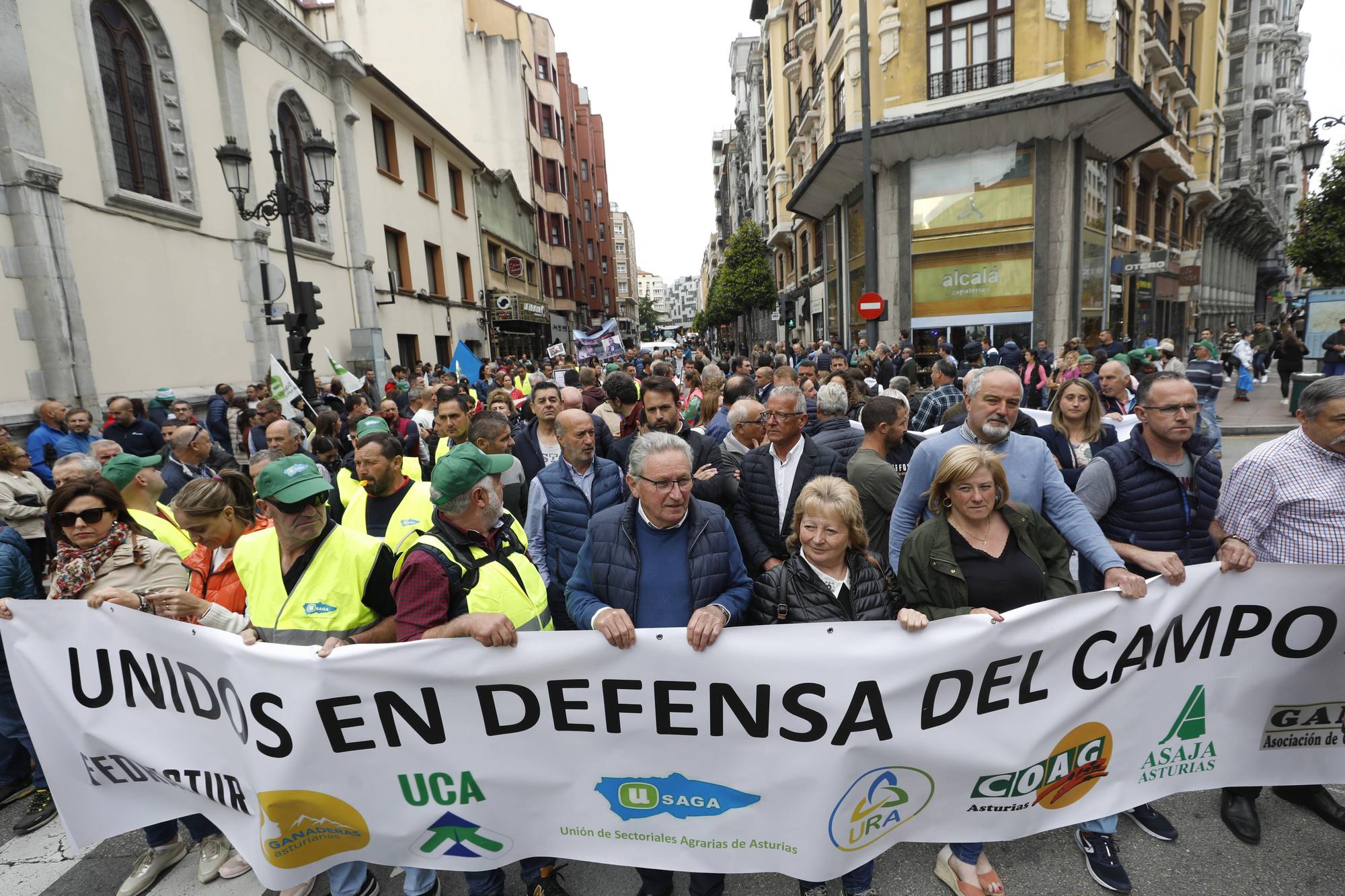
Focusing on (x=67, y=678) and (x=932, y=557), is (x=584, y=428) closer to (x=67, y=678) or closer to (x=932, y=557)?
(x=932, y=557)

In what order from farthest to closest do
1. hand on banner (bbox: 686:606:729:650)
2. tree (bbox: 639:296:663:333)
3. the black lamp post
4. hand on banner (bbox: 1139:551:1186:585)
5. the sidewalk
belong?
1. tree (bbox: 639:296:663:333)
2. the sidewalk
3. the black lamp post
4. hand on banner (bbox: 1139:551:1186:585)
5. hand on banner (bbox: 686:606:729:650)

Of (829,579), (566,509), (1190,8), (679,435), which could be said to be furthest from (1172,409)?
(1190,8)

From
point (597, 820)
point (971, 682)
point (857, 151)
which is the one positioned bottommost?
point (597, 820)

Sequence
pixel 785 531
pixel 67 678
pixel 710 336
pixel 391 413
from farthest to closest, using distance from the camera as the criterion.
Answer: pixel 710 336 → pixel 391 413 → pixel 785 531 → pixel 67 678

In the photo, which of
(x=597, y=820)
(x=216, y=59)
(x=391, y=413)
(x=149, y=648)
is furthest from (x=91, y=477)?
(x=216, y=59)

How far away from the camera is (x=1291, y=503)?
280 cm

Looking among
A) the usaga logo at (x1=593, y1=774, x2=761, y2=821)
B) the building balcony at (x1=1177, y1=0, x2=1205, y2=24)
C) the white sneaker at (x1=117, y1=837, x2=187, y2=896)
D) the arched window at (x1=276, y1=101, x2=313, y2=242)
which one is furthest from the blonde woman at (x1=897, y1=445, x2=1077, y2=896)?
the building balcony at (x1=1177, y1=0, x2=1205, y2=24)

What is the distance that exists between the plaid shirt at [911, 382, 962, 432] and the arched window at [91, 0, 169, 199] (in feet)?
39.4

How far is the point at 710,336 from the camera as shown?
8350 cm

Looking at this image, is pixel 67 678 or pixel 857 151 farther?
pixel 857 151

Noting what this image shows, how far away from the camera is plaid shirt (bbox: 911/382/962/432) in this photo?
6094 millimetres

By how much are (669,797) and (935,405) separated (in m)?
4.71

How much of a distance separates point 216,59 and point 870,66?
1697 cm

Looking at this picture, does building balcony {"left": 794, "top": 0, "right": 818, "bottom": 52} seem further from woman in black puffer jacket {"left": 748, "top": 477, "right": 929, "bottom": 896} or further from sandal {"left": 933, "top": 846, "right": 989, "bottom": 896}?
sandal {"left": 933, "top": 846, "right": 989, "bottom": 896}
